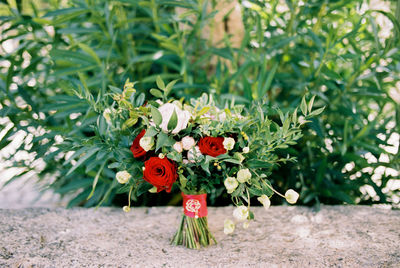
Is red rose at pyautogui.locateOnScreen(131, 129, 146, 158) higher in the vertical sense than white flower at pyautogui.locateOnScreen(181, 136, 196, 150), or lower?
lower

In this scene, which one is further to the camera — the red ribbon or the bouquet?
the red ribbon

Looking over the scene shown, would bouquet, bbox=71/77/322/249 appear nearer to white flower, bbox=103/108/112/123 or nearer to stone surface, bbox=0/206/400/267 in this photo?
white flower, bbox=103/108/112/123

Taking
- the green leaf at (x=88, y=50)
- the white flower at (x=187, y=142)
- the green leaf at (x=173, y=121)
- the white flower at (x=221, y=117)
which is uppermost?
the green leaf at (x=88, y=50)

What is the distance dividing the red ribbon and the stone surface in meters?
0.12

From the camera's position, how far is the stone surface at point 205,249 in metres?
0.83

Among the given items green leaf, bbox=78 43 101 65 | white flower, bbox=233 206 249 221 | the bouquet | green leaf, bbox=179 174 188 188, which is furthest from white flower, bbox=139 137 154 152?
green leaf, bbox=78 43 101 65

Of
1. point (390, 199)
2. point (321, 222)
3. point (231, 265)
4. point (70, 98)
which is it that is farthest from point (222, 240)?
point (390, 199)

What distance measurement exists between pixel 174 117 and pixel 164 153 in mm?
102

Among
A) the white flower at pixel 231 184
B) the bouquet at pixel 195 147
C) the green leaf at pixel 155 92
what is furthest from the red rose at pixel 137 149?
the white flower at pixel 231 184

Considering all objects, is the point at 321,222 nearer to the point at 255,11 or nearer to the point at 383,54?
the point at 383,54

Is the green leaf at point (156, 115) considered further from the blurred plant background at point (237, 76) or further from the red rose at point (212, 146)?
the blurred plant background at point (237, 76)

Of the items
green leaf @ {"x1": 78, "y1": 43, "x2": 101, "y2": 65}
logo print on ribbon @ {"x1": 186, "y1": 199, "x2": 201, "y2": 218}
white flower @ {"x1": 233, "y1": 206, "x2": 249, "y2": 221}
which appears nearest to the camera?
white flower @ {"x1": 233, "y1": 206, "x2": 249, "y2": 221}

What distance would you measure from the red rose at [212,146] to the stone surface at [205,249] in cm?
31

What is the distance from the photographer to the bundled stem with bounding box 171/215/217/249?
0.86 metres
